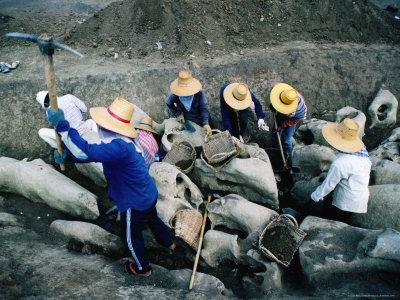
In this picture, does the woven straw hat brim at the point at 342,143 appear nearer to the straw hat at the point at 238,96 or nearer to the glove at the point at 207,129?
the straw hat at the point at 238,96

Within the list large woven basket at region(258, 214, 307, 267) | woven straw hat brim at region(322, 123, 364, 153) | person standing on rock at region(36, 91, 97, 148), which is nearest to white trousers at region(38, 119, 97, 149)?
person standing on rock at region(36, 91, 97, 148)

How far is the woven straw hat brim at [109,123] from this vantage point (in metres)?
3.02

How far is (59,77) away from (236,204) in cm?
443

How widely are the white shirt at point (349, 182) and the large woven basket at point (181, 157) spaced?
195 centimetres

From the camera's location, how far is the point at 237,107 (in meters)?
4.45

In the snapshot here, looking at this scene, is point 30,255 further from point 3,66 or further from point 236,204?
point 3,66

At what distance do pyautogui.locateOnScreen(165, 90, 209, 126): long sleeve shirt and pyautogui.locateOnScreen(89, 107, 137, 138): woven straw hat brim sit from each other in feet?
5.62

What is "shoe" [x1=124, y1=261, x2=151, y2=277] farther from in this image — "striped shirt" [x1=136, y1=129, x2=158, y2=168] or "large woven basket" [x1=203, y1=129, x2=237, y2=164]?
"large woven basket" [x1=203, y1=129, x2=237, y2=164]

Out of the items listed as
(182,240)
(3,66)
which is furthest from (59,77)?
(182,240)

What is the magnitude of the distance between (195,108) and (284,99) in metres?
1.44

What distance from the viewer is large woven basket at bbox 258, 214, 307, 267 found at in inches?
135

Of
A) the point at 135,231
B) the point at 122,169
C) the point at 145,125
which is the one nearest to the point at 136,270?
the point at 135,231

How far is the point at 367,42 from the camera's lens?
724cm

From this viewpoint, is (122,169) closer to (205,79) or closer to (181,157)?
(181,157)
